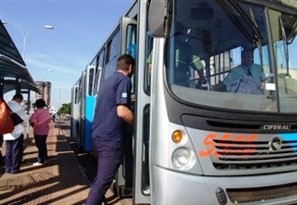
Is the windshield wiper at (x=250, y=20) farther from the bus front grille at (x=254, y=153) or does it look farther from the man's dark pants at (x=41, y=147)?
the man's dark pants at (x=41, y=147)

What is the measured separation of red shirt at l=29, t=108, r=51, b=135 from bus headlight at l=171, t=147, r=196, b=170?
7.29m

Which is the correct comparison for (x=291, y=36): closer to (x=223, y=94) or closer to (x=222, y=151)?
(x=223, y=94)

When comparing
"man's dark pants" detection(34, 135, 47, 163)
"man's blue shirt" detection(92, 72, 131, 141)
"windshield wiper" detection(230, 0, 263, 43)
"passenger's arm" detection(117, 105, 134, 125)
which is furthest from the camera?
"man's dark pants" detection(34, 135, 47, 163)

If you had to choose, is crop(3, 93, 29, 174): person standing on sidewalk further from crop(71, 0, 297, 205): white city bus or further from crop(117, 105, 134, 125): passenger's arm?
crop(71, 0, 297, 205): white city bus

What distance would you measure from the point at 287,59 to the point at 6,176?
6.53m

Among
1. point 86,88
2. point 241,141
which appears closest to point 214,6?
point 241,141

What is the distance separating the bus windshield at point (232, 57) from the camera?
4742 mm

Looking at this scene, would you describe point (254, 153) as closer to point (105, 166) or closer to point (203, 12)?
point (203, 12)

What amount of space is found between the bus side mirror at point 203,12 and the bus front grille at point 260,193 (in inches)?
77.2

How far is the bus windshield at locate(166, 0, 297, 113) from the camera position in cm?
474

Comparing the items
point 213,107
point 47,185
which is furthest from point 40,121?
point 213,107

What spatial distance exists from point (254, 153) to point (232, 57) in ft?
3.83

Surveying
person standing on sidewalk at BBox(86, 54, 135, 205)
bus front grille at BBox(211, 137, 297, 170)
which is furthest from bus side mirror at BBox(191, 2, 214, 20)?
bus front grille at BBox(211, 137, 297, 170)

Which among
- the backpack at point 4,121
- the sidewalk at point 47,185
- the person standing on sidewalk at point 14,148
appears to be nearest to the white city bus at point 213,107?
the backpack at point 4,121
